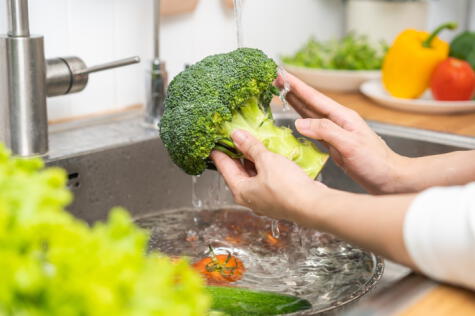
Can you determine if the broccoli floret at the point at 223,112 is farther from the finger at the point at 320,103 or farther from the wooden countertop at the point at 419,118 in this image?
the wooden countertop at the point at 419,118

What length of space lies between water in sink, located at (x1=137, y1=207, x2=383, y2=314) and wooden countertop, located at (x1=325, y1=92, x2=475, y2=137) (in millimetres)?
491

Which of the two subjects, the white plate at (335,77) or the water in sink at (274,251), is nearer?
the water in sink at (274,251)

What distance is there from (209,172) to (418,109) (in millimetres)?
526


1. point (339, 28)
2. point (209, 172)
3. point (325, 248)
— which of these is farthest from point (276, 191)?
point (339, 28)

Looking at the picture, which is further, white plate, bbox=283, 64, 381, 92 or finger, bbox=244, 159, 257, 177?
white plate, bbox=283, 64, 381, 92

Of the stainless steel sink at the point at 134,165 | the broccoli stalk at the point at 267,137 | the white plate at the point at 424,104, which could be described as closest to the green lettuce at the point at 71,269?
the broccoli stalk at the point at 267,137

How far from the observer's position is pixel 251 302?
2.65ft

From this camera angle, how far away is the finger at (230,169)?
2.82ft

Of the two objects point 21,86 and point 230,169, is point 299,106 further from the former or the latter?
point 21,86

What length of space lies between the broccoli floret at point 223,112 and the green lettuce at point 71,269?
1.62 ft

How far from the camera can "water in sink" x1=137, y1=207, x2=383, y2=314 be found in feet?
2.89

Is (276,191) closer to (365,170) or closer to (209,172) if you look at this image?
(365,170)

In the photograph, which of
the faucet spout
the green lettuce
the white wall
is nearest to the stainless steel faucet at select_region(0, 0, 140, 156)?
the faucet spout

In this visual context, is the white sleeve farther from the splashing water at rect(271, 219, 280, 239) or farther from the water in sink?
the splashing water at rect(271, 219, 280, 239)
